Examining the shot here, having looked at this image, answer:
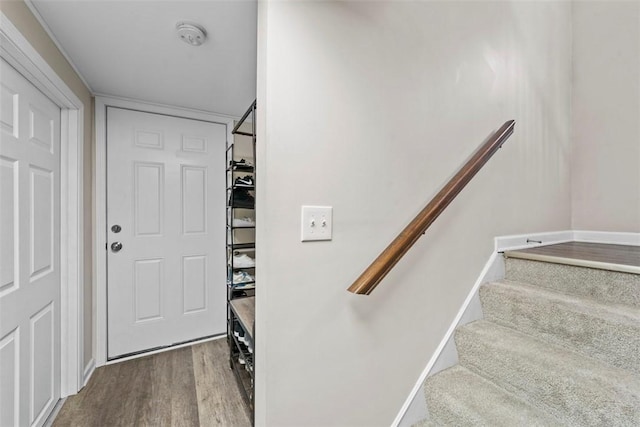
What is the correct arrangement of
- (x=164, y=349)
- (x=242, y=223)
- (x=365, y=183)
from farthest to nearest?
(x=164, y=349), (x=242, y=223), (x=365, y=183)

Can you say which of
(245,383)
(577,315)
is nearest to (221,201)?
(245,383)

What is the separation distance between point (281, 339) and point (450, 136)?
3.99 ft

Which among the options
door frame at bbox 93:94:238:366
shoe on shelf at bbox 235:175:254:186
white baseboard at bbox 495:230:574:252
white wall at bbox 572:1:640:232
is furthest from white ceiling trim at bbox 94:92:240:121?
white wall at bbox 572:1:640:232

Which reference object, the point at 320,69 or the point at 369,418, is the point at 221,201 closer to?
Answer: the point at 320,69

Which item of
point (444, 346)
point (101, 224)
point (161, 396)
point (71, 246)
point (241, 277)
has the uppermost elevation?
point (101, 224)

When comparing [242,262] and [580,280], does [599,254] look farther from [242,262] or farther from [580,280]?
[242,262]

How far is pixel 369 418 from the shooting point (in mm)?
Answer: 1159

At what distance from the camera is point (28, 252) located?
144 centimetres

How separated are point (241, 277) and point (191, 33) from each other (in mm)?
1641

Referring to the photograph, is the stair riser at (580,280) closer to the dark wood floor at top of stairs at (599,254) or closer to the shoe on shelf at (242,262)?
the dark wood floor at top of stairs at (599,254)

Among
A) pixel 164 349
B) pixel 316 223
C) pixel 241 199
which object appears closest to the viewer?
pixel 316 223

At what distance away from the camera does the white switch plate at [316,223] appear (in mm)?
1003

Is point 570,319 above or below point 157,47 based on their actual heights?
below

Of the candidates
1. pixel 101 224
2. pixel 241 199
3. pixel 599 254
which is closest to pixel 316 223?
pixel 241 199
